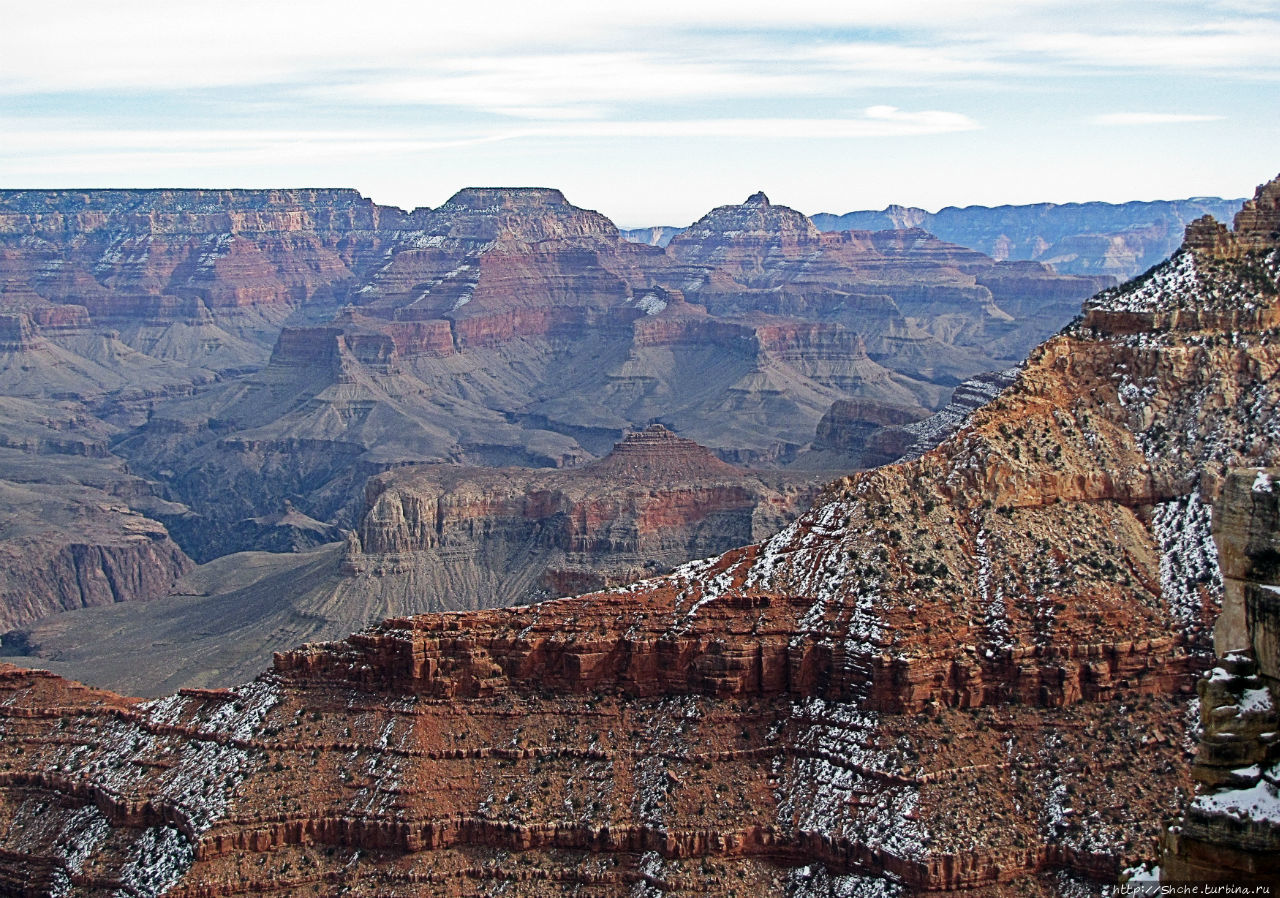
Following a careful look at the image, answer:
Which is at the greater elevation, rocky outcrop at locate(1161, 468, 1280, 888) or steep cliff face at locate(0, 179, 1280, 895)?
rocky outcrop at locate(1161, 468, 1280, 888)

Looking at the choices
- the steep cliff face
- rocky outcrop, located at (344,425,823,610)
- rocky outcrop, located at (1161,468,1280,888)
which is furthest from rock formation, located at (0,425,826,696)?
rocky outcrop, located at (1161,468,1280,888)

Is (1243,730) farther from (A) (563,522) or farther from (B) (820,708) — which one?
(A) (563,522)

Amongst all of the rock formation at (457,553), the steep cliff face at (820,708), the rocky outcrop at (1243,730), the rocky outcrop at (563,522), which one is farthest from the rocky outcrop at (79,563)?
the rocky outcrop at (1243,730)

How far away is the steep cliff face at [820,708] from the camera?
157 ft

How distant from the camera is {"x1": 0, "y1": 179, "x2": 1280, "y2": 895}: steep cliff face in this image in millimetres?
47938

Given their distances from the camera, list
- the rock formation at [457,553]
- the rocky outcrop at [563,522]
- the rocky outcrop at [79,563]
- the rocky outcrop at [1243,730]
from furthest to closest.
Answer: the rocky outcrop at [79,563] → the rocky outcrop at [563,522] → the rock formation at [457,553] → the rocky outcrop at [1243,730]

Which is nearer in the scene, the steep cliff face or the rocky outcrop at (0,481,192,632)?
the steep cliff face

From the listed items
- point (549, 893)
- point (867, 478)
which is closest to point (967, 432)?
point (867, 478)

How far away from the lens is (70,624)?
141 m

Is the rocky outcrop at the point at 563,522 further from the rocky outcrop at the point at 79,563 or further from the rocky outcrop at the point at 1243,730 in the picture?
the rocky outcrop at the point at 1243,730

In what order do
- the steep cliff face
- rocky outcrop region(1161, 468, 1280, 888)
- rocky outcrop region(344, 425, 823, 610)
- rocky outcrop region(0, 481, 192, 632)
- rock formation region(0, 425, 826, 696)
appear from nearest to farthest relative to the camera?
rocky outcrop region(1161, 468, 1280, 888) < the steep cliff face < rock formation region(0, 425, 826, 696) < rocky outcrop region(344, 425, 823, 610) < rocky outcrop region(0, 481, 192, 632)

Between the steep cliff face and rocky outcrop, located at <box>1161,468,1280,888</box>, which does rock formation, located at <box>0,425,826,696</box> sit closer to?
the steep cliff face

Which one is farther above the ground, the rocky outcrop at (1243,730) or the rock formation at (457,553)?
the rocky outcrop at (1243,730)

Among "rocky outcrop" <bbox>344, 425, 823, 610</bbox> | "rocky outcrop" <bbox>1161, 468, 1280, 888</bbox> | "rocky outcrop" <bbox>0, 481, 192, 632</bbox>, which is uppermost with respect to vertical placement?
"rocky outcrop" <bbox>1161, 468, 1280, 888</bbox>
